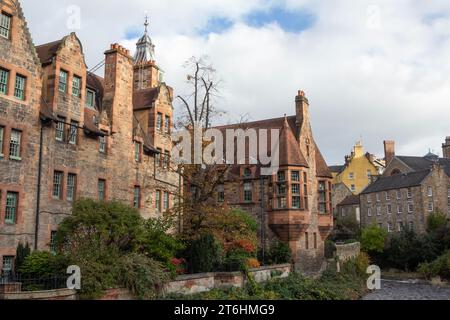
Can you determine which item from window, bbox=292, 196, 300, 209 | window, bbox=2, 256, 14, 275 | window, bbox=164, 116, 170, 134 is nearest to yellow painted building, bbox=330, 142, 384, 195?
window, bbox=292, 196, 300, 209

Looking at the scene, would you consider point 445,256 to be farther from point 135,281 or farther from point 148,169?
point 135,281

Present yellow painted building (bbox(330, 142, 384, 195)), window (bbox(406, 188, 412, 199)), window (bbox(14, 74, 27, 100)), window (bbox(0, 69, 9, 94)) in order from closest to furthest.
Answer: window (bbox(0, 69, 9, 94)) → window (bbox(14, 74, 27, 100)) → window (bbox(406, 188, 412, 199)) → yellow painted building (bbox(330, 142, 384, 195))

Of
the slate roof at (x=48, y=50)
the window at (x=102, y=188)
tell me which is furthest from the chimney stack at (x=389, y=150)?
the slate roof at (x=48, y=50)

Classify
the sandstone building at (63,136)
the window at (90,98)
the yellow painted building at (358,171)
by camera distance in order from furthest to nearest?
the yellow painted building at (358,171) < the window at (90,98) < the sandstone building at (63,136)

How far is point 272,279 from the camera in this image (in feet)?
91.4

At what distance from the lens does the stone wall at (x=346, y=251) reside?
41688 mm

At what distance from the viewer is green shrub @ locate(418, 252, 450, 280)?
44469 millimetres

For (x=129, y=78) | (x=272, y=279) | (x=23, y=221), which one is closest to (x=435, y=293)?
(x=272, y=279)

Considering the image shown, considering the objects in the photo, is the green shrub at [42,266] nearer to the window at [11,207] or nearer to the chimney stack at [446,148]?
the window at [11,207]

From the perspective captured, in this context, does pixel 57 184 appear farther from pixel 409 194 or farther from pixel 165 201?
pixel 409 194

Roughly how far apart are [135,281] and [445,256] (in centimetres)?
3743

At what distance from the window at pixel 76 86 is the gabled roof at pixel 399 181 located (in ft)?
139

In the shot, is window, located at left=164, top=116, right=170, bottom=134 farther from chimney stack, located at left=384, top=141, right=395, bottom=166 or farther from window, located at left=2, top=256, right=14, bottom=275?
chimney stack, located at left=384, top=141, right=395, bottom=166

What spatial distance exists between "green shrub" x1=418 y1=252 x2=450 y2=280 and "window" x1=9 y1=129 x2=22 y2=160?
3928cm
